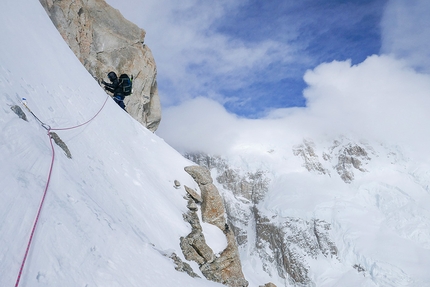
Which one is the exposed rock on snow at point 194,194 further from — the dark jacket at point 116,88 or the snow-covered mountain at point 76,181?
the dark jacket at point 116,88

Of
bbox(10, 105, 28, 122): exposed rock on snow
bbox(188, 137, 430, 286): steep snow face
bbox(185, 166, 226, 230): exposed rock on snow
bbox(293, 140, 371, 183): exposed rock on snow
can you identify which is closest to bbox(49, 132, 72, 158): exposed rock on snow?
bbox(10, 105, 28, 122): exposed rock on snow

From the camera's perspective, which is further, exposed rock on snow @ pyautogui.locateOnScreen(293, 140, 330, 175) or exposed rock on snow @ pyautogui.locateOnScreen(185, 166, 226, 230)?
exposed rock on snow @ pyautogui.locateOnScreen(293, 140, 330, 175)

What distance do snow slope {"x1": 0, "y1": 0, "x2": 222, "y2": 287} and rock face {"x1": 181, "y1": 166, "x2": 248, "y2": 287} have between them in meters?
0.65

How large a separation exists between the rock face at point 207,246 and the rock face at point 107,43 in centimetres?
1278

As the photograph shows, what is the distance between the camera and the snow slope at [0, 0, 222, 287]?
11.9ft

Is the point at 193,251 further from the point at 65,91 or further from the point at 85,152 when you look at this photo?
the point at 65,91

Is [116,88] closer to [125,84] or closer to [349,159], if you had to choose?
[125,84]

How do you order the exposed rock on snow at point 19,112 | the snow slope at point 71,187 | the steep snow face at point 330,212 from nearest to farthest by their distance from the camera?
1. the snow slope at point 71,187
2. the exposed rock on snow at point 19,112
3. the steep snow face at point 330,212

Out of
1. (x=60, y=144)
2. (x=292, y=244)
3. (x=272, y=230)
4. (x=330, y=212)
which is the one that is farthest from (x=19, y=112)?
(x=272, y=230)

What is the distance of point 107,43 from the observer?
78.6 ft

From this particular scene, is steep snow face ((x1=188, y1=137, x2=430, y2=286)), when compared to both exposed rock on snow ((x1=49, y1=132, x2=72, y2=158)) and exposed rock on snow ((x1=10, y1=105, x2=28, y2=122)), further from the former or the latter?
exposed rock on snow ((x1=10, y1=105, x2=28, y2=122))

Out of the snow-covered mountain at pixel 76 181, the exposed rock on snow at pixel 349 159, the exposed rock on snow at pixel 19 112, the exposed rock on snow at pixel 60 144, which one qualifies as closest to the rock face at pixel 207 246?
the snow-covered mountain at pixel 76 181

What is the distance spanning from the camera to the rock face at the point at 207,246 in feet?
32.8

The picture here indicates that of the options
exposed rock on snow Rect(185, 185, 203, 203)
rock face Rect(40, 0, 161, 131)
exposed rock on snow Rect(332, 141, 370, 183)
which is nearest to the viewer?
exposed rock on snow Rect(185, 185, 203, 203)
